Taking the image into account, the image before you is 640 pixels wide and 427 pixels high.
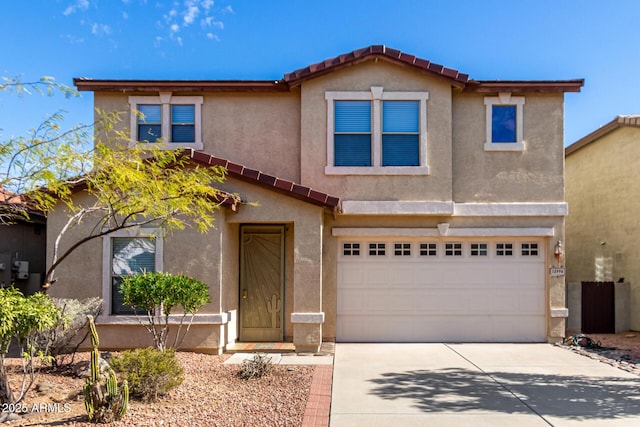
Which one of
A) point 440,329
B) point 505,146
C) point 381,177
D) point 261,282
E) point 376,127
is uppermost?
point 376,127

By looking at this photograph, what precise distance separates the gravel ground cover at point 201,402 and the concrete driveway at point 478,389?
0.66 m

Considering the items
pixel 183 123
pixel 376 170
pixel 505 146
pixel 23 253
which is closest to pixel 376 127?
pixel 376 170

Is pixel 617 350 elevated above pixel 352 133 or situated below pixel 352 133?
below

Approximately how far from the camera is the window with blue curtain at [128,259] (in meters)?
10.1

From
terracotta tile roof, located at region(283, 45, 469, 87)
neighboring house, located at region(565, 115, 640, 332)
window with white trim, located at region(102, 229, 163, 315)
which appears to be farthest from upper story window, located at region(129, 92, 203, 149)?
Result: neighboring house, located at region(565, 115, 640, 332)

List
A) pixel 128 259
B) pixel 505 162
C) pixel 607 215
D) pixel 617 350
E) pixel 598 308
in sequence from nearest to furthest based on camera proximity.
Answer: pixel 128 259 < pixel 617 350 < pixel 505 162 < pixel 598 308 < pixel 607 215

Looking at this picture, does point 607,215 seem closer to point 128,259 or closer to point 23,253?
point 128,259

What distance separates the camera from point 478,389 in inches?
299

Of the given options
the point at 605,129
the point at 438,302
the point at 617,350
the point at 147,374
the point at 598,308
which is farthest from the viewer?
the point at 605,129

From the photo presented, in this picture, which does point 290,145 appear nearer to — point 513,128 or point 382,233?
point 382,233

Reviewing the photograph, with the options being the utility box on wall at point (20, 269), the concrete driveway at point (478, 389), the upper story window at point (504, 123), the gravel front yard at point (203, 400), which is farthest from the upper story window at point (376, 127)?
the utility box on wall at point (20, 269)

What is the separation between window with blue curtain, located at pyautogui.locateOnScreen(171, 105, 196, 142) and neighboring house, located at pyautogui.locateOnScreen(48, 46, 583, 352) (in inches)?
1.4

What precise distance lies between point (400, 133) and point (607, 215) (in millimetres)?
7488

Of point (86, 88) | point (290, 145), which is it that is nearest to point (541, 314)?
point (290, 145)
